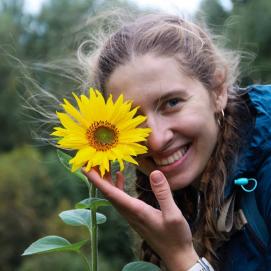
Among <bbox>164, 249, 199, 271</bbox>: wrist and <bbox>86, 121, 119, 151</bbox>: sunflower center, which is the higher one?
<bbox>86, 121, 119, 151</bbox>: sunflower center

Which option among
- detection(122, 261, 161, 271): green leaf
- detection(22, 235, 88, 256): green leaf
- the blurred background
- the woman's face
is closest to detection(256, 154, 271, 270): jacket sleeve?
the woman's face

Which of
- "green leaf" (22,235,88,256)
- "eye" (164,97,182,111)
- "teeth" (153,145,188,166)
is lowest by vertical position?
"green leaf" (22,235,88,256)

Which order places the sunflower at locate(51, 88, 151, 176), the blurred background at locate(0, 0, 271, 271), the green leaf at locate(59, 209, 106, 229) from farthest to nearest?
the blurred background at locate(0, 0, 271, 271) → the green leaf at locate(59, 209, 106, 229) → the sunflower at locate(51, 88, 151, 176)

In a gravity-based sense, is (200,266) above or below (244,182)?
below

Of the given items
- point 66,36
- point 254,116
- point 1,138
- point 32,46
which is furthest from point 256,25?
point 32,46

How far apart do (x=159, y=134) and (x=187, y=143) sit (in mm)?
96

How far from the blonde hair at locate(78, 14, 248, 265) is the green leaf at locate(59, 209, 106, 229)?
0.25 m

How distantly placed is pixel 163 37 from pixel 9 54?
0.33 meters

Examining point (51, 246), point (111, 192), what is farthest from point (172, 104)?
point (51, 246)

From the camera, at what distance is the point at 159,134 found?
1.19 m

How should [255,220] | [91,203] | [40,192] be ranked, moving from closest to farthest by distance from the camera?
[91,203] → [255,220] → [40,192]

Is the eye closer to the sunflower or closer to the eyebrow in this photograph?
the eyebrow

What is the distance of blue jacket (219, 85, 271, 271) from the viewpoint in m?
1.22

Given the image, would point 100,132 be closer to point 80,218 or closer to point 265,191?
point 80,218
